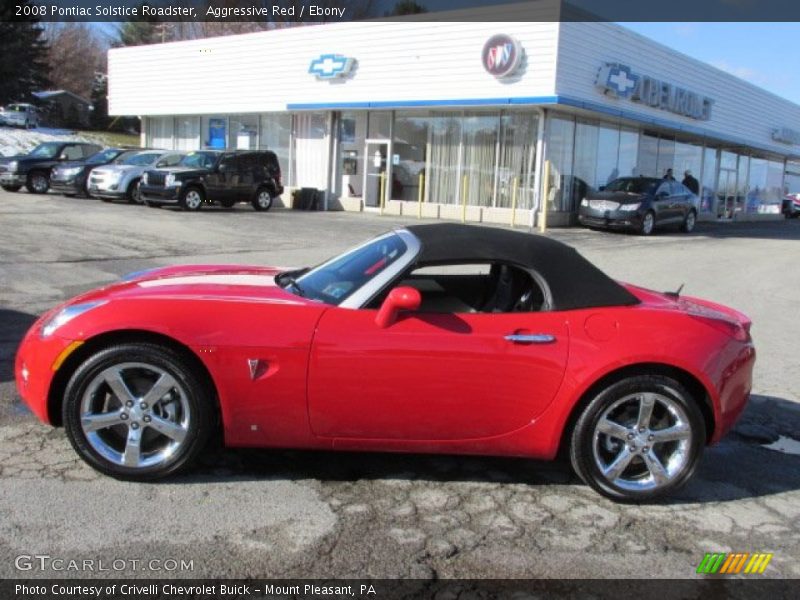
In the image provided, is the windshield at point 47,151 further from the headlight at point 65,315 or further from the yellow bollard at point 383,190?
the headlight at point 65,315

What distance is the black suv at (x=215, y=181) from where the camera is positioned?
65.1ft

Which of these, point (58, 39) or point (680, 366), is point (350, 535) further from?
point (58, 39)

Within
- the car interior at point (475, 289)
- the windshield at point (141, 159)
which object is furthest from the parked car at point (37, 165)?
the car interior at point (475, 289)

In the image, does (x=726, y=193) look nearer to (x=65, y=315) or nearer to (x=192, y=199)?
(x=192, y=199)

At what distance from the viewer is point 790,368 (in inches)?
273

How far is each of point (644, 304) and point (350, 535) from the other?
206 centimetres

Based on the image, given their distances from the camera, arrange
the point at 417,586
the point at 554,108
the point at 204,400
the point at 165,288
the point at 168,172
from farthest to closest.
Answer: the point at 554,108 < the point at 168,172 < the point at 165,288 < the point at 204,400 < the point at 417,586

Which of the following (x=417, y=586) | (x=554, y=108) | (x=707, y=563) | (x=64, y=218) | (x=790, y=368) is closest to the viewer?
(x=417, y=586)

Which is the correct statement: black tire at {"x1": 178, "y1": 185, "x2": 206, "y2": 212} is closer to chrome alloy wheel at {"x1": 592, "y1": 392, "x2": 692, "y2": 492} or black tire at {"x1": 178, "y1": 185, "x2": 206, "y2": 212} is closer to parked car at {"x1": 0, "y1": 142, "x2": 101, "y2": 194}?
parked car at {"x1": 0, "y1": 142, "x2": 101, "y2": 194}

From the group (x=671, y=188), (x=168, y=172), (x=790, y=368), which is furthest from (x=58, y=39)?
(x=790, y=368)

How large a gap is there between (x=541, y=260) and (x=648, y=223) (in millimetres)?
17815

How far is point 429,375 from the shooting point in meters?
3.72

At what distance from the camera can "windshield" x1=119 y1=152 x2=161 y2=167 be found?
22003mm

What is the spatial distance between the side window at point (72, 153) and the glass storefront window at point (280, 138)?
7.00 meters
